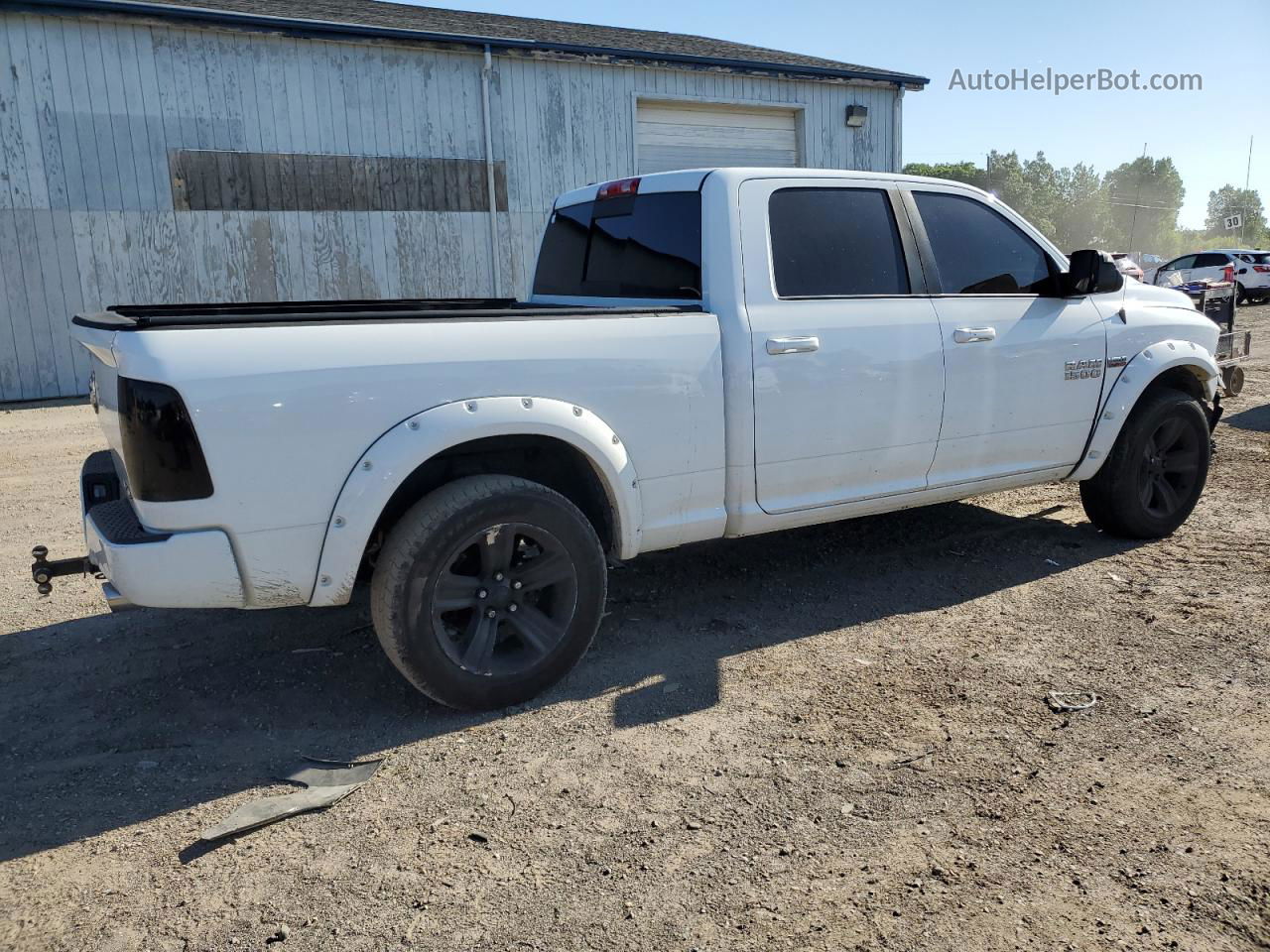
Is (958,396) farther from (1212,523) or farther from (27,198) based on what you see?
(27,198)

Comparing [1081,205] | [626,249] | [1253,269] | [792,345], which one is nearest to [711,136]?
[626,249]

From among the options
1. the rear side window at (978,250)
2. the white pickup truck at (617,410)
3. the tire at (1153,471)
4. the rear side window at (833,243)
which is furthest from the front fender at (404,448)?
the tire at (1153,471)

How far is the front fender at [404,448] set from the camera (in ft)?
10.5

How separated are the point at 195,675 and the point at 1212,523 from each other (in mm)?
5574

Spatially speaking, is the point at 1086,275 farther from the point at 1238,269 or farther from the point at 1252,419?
the point at 1238,269

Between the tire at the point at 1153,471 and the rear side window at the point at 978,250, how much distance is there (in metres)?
1.02

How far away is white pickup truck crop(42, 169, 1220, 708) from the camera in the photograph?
305cm

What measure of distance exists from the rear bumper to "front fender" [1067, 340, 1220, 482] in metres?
4.16

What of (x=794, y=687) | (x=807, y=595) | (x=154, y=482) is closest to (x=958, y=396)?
(x=807, y=595)

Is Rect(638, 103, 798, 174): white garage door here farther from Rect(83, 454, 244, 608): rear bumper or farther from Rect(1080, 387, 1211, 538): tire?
Rect(83, 454, 244, 608): rear bumper

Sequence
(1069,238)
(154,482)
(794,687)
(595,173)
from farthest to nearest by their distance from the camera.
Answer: (1069,238), (595,173), (794,687), (154,482)

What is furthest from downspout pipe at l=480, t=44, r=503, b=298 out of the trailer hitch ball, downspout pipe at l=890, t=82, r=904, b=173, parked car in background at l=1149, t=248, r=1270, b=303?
parked car in background at l=1149, t=248, r=1270, b=303

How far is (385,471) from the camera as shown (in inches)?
126

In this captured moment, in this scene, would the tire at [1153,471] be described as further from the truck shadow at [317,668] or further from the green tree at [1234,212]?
the green tree at [1234,212]
